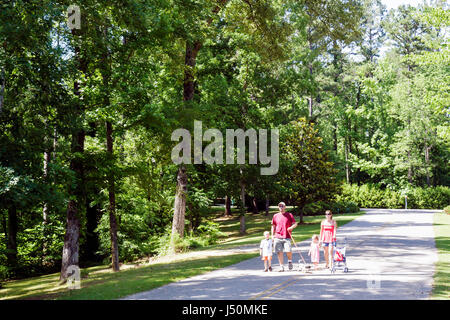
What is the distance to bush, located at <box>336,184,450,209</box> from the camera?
1908 inches

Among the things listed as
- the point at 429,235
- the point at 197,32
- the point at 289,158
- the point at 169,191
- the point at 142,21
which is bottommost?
the point at 429,235

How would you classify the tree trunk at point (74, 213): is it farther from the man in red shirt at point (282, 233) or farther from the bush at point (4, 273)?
the man in red shirt at point (282, 233)

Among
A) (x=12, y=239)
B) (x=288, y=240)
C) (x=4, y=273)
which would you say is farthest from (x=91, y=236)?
(x=288, y=240)

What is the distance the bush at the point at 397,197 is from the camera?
48.5 metres

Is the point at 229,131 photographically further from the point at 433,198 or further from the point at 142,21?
the point at 433,198

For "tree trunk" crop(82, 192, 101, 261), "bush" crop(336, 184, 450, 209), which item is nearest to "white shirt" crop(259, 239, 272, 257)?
"tree trunk" crop(82, 192, 101, 261)

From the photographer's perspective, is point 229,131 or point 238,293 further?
point 229,131

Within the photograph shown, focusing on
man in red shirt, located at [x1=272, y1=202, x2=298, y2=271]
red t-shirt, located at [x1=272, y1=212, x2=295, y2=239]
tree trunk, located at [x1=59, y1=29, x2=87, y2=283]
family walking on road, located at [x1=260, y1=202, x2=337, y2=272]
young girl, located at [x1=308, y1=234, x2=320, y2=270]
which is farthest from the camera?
tree trunk, located at [x1=59, y1=29, x2=87, y2=283]

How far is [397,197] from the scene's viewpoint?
49.6 m

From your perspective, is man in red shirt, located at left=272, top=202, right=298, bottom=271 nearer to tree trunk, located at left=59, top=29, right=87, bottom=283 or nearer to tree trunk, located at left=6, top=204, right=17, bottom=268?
tree trunk, located at left=59, top=29, right=87, bottom=283

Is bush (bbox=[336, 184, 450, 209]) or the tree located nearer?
the tree

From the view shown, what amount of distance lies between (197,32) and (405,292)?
13.8m

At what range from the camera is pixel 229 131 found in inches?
1088

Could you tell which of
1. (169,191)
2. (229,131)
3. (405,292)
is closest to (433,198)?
(229,131)
